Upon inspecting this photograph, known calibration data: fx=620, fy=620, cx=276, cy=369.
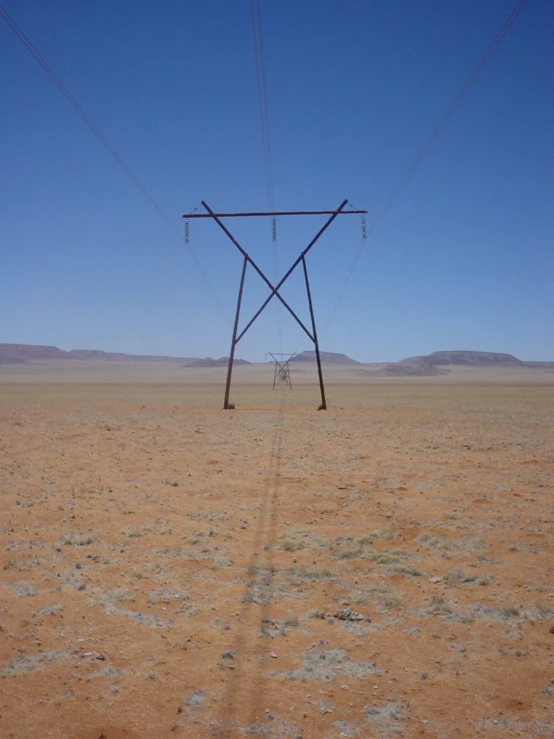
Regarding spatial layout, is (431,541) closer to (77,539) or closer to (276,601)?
(276,601)

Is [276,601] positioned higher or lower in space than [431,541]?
lower

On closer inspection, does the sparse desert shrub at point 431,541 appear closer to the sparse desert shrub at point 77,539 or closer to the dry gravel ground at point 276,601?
the dry gravel ground at point 276,601

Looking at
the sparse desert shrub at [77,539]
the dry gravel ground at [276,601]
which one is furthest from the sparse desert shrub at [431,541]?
the sparse desert shrub at [77,539]

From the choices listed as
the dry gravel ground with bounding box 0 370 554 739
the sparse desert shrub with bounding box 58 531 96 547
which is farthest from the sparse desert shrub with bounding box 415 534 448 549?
the sparse desert shrub with bounding box 58 531 96 547

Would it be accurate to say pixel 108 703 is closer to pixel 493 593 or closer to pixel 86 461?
pixel 493 593

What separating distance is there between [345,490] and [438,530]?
269cm

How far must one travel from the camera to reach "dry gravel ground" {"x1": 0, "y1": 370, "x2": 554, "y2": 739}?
4.01 metres

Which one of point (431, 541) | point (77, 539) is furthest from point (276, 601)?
point (77, 539)

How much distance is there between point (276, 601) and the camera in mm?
5844

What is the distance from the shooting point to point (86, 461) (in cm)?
1347

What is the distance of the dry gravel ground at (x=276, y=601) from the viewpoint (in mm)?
4008

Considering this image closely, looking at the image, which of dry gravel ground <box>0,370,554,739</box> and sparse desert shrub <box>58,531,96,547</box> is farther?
sparse desert shrub <box>58,531,96,547</box>

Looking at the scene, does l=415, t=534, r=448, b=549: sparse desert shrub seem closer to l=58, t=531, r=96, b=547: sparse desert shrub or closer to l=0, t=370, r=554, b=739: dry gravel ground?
l=0, t=370, r=554, b=739: dry gravel ground

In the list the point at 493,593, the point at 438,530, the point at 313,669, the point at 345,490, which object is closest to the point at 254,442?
the point at 345,490
